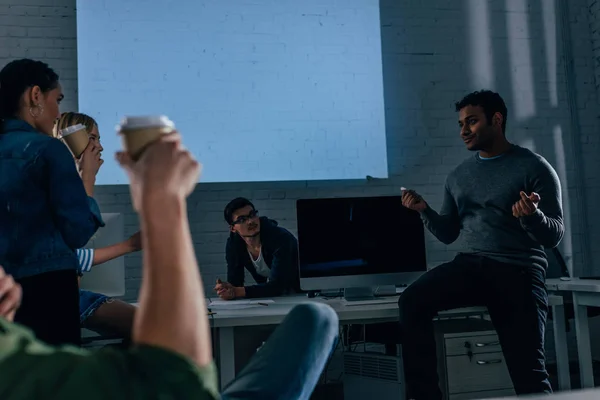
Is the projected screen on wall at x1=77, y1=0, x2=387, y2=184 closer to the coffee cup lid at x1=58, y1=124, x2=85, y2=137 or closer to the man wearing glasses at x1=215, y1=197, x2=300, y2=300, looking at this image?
the man wearing glasses at x1=215, y1=197, x2=300, y2=300

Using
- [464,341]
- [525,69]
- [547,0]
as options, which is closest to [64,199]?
[464,341]

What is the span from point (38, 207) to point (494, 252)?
175 centimetres

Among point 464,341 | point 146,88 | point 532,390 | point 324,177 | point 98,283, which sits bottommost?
point 532,390

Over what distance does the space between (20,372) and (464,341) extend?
2112 millimetres

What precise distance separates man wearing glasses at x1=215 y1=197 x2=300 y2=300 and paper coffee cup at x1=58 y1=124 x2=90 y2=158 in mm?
927

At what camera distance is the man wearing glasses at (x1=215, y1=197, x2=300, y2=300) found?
114 inches

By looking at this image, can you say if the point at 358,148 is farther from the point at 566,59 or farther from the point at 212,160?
the point at 566,59

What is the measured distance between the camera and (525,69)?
457cm

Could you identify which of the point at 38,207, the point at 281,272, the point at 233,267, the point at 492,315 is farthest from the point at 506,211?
the point at 38,207

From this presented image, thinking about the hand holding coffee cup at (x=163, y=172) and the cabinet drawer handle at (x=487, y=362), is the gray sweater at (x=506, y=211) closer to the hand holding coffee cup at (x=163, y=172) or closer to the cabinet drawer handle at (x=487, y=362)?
→ the cabinet drawer handle at (x=487, y=362)

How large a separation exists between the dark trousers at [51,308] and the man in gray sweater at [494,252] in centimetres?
123

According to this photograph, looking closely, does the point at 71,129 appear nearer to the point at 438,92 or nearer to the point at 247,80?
the point at 247,80

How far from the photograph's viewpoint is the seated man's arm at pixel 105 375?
533 millimetres

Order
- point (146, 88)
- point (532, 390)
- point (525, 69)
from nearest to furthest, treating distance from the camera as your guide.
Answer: point (532, 390) → point (146, 88) → point (525, 69)
